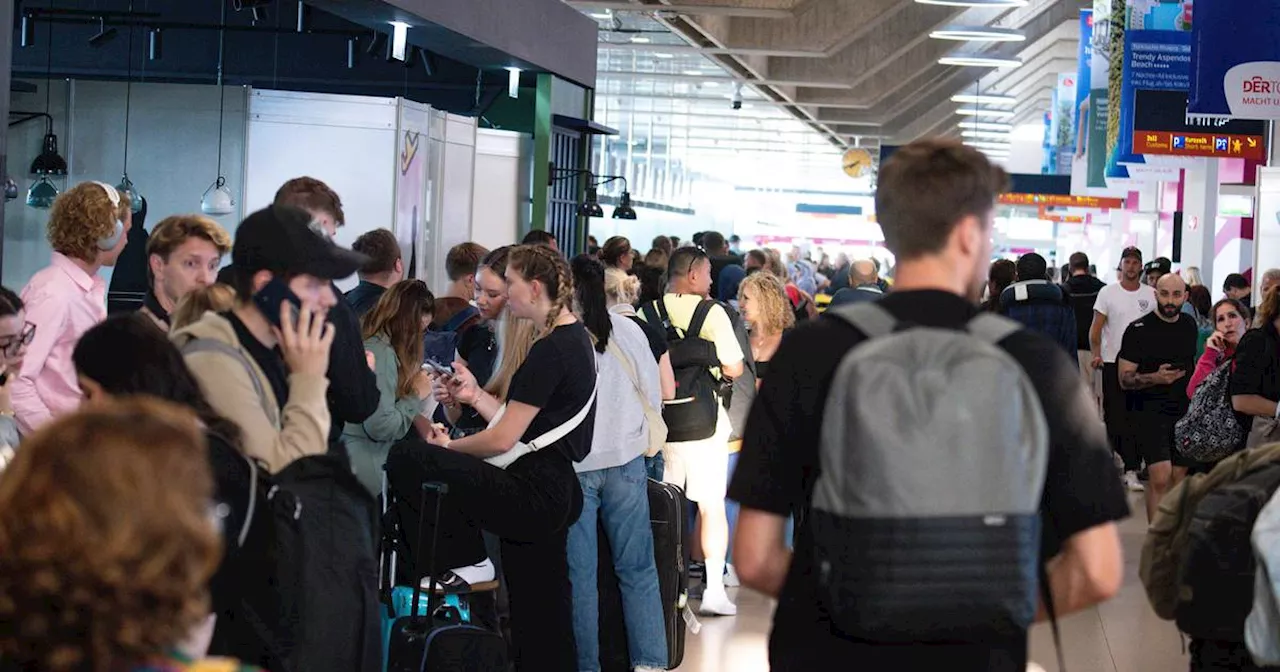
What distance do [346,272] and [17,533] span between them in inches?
69.7

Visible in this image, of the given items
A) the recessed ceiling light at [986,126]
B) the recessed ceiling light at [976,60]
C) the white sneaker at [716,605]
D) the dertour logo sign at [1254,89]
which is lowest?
the white sneaker at [716,605]

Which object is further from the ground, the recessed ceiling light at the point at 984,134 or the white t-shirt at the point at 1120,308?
the recessed ceiling light at the point at 984,134

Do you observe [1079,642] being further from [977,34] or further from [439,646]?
[977,34]

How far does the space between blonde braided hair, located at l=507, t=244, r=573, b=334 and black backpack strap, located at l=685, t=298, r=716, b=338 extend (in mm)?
2143

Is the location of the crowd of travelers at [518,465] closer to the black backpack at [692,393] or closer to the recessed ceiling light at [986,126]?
the black backpack at [692,393]

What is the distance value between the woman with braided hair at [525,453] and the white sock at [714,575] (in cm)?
216

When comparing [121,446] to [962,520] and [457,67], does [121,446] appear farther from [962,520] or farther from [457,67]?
[457,67]

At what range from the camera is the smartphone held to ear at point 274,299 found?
3141mm

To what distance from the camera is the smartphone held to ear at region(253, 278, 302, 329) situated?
3.14 meters

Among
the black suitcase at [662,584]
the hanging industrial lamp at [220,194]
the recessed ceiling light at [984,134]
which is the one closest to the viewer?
the black suitcase at [662,584]

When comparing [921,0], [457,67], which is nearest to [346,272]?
[457,67]

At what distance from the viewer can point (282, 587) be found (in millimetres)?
2990

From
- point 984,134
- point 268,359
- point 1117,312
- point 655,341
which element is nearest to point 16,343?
point 268,359

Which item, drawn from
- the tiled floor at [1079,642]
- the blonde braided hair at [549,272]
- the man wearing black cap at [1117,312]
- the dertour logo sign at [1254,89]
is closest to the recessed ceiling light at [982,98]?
the dertour logo sign at [1254,89]
